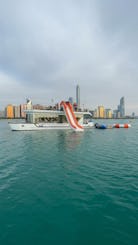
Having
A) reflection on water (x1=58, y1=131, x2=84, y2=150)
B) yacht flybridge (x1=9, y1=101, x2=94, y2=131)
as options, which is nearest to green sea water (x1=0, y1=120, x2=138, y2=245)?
reflection on water (x1=58, y1=131, x2=84, y2=150)

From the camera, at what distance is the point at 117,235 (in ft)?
14.9

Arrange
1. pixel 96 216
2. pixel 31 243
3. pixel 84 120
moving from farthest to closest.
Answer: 1. pixel 84 120
2. pixel 96 216
3. pixel 31 243

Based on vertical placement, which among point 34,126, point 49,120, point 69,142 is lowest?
point 69,142

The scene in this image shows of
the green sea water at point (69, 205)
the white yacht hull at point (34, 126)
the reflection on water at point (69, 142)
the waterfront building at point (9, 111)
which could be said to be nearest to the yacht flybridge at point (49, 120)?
the white yacht hull at point (34, 126)

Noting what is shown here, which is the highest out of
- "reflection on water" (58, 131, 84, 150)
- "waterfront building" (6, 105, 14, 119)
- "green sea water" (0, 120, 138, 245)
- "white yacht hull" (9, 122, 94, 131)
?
"waterfront building" (6, 105, 14, 119)

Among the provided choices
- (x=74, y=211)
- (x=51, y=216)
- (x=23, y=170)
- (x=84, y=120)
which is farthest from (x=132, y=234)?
(x=84, y=120)

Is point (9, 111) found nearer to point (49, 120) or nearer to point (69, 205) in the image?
point (49, 120)

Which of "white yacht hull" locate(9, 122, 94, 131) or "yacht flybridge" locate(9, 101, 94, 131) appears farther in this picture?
"yacht flybridge" locate(9, 101, 94, 131)

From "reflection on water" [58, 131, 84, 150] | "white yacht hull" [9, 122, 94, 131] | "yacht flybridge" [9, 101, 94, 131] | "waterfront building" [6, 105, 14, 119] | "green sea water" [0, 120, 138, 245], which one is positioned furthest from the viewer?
"waterfront building" [6, 105, 14, 119]

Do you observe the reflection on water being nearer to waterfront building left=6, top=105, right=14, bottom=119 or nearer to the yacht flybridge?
the yacht flybridge

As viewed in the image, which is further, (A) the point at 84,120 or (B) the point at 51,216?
(A) the point at 84,120

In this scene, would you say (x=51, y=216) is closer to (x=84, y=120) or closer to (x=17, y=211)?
(x=17, y=211)

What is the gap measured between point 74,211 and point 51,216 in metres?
0.94

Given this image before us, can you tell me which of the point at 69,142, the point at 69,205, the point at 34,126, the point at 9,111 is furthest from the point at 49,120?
the point at 9,111
